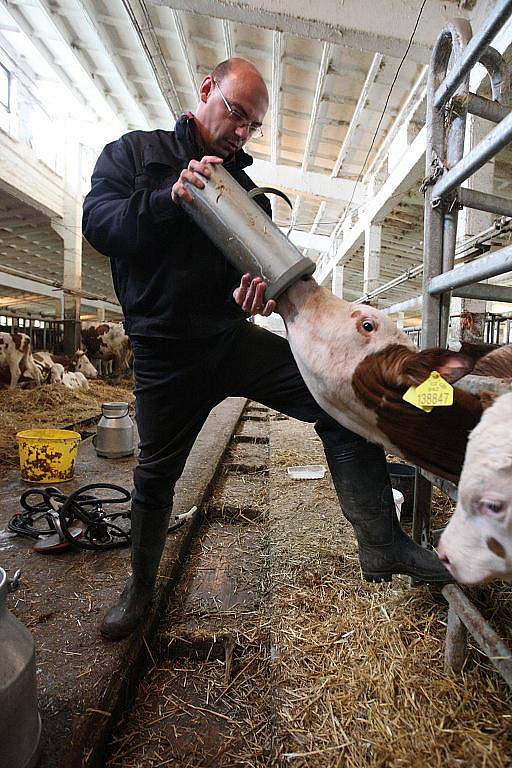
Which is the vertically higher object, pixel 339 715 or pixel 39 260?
pixel 39 260

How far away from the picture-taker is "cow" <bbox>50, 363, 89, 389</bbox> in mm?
8555

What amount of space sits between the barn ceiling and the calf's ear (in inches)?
160

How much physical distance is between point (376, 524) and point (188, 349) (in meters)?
0.92

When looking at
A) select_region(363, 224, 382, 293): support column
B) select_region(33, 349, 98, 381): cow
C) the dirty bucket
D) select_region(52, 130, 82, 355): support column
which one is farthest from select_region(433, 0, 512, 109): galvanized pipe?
select_region(52, 130, 82, 355): support column

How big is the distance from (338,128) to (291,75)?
66.2 inches

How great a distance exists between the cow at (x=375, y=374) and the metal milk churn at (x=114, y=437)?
2.90 metres

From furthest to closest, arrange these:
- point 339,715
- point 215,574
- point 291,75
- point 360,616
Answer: point 291,75
point 215,574
point 360,616
point 339,715

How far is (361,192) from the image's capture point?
10.0 m

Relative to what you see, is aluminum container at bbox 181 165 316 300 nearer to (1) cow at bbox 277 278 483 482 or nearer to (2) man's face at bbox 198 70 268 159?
(1) cow at bbox 277 278 483 482

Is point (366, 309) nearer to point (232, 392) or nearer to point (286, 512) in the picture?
point (232, 392)

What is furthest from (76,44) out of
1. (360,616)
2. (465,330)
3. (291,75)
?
(360,616)

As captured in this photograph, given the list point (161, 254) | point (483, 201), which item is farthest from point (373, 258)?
point (161, 254)

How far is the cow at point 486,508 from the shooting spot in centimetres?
99

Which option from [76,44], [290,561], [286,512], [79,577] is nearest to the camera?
[79,577]
